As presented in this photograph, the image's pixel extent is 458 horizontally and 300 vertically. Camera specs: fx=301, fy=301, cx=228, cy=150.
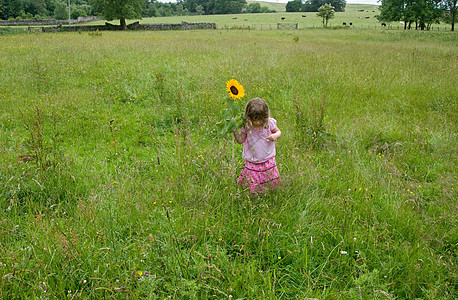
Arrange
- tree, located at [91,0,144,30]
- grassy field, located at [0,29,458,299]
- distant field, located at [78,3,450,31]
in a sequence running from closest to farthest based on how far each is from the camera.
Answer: grassy field, located at [0,29,458,299]
tree, located at [91,0,144,30]
distant field, located at [78,3,450,31]

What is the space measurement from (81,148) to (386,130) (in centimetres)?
531

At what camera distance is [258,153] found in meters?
3.43

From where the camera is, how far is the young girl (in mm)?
3367

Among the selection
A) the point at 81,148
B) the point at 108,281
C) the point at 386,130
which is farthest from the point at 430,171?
the point at 81,148

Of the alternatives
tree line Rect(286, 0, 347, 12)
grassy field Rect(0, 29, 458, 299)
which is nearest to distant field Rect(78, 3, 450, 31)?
tree line Rect(286, 0, 347, 12)

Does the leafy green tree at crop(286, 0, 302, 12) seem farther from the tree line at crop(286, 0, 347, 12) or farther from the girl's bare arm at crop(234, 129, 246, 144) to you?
the girl's bare arm at crop(234, 129, 246, 144)

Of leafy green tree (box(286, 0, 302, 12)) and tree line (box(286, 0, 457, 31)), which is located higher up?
leafy green tree (box(286, 0, 302, 12))

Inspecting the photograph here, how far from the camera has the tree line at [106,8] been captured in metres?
41.1

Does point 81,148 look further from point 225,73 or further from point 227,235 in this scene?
point 225,73

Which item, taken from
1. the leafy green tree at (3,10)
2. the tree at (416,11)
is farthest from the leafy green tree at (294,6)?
the leafy green tree at (3,10)

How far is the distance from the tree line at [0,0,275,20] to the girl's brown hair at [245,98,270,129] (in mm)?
43841

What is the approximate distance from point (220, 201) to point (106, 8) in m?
45.5

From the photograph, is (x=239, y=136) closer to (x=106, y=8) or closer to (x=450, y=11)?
(x=106, y=8)

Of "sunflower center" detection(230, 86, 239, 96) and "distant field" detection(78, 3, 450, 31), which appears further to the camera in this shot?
"distant field" detection(78, 3, 450, 31)
